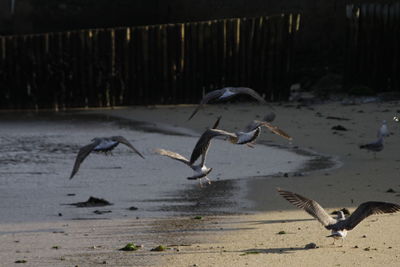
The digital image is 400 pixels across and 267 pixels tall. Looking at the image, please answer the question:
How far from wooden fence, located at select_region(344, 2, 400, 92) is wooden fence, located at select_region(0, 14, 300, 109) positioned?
147cm

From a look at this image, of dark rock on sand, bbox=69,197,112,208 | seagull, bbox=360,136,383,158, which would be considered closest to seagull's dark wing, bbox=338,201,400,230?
dark rock on sand, bbox=69,197,112,208

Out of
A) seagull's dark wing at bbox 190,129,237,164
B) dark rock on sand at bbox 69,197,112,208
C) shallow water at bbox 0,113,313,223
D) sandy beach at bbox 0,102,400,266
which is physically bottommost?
shallow water at bbox 0,113,313,223

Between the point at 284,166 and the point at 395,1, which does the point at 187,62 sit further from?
the point at 284,166

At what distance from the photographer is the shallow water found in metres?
11.0

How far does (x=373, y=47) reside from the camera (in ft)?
74.3

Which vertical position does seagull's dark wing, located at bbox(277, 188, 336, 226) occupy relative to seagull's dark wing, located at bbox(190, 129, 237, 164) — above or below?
below

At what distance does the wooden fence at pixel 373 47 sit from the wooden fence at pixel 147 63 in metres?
1.47

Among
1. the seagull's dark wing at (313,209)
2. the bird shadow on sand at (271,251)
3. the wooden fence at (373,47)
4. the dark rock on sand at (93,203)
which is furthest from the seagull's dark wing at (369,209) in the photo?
the wooden fence at (373,47)

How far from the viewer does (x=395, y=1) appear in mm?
23875

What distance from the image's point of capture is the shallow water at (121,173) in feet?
36.1

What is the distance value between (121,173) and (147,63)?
10171 mm

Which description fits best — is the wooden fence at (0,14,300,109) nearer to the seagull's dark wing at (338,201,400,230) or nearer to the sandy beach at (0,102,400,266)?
the sandy beach at (0,102,400,266)

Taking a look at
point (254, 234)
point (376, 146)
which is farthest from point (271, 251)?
point (376, 146)

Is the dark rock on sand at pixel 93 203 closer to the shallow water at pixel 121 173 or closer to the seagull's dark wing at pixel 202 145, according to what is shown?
the shallow water at pixel 121 173
